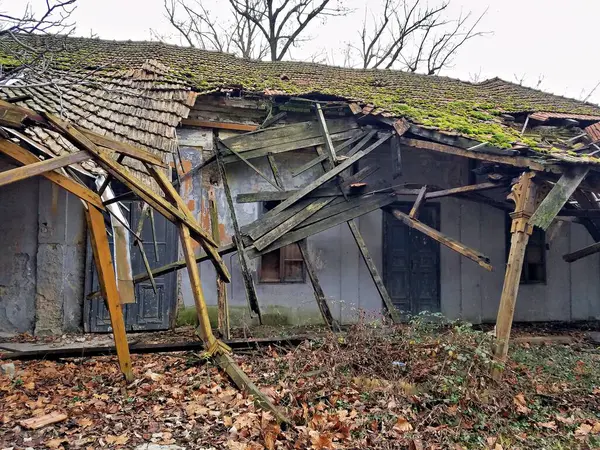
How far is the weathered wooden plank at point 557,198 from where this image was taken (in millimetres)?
5809

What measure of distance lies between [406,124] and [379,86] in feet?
12.4

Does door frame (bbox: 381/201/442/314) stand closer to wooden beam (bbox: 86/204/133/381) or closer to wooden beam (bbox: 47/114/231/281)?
wooden beam (bbox: 47/114/231/281)

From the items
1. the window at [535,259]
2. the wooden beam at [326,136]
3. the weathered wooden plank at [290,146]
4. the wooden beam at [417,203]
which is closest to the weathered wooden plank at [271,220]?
the wooden beam at [326,136]

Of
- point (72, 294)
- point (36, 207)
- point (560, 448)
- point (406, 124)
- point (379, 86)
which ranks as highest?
point (379, 86)

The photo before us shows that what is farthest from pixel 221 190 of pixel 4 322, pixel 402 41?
pixel 402 41

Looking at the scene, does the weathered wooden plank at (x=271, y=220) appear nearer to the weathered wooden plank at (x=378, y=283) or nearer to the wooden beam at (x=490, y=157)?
the weathered wooden plank at (x=378, y=283)

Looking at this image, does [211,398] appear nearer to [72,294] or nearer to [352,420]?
[352,420]

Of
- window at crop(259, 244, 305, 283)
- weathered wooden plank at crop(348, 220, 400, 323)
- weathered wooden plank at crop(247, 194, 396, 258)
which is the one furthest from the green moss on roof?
window at crop(259, 244, 305, 283)

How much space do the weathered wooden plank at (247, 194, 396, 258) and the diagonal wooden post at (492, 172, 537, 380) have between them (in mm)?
2516

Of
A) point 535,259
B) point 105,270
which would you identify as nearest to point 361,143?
point 535,259

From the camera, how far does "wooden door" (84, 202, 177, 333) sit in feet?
25.3

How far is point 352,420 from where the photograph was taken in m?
4.18

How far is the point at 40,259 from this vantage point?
7.69 m

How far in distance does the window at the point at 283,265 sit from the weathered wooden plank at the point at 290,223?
1265 millimetres
